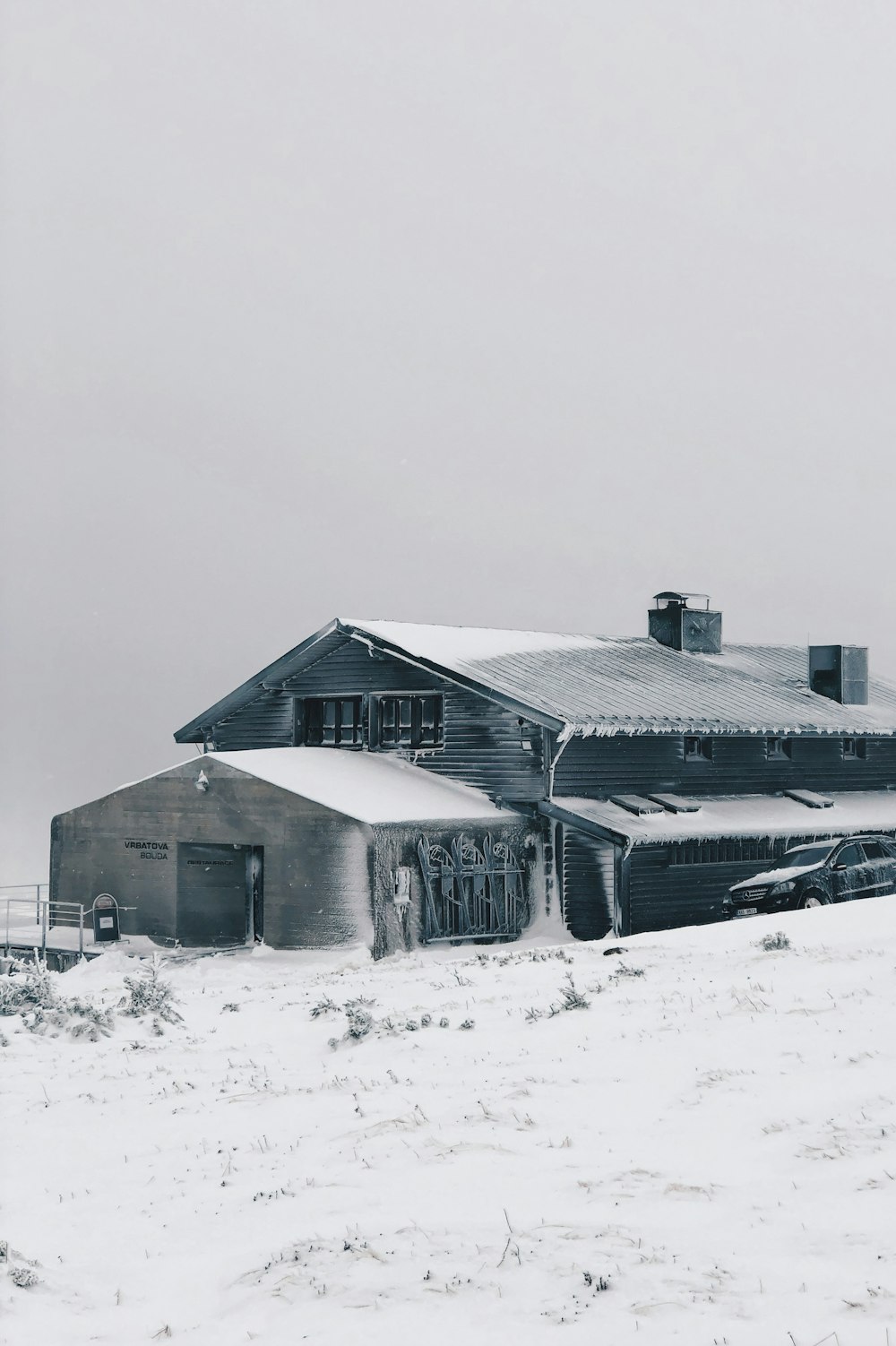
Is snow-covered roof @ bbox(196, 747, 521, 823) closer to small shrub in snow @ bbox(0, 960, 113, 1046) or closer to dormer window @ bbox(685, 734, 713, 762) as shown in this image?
dormer window @ bbox(685, 734, 713, 762)

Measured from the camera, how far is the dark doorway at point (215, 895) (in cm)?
3097

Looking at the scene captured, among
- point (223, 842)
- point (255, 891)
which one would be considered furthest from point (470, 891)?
point (223, 842)

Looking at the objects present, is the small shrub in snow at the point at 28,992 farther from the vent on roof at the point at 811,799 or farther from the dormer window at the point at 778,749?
the vent on roof at the point at 811,799

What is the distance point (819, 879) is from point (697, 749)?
9.05 m

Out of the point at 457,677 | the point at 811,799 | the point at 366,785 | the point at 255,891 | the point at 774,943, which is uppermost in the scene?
the point at 457,677

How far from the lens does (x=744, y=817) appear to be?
3438cm

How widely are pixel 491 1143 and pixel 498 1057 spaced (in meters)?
2.97

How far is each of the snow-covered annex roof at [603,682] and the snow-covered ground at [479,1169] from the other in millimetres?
16028

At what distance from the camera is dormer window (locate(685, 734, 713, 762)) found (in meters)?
35.2

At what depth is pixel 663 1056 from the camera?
40.9ft

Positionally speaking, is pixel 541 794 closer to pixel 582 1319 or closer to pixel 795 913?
pixel 795 913

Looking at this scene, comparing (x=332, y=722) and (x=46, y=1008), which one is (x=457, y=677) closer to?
(x=332, y=722)

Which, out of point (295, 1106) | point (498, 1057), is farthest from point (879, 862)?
point (295, 1106)

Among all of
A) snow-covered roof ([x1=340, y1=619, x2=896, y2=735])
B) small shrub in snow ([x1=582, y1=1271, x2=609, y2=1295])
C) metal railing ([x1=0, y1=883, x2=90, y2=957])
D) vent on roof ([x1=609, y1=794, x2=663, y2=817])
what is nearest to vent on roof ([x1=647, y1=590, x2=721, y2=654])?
snow-covered roof ([x1=340, y1=619, x2=896, y2=735])
